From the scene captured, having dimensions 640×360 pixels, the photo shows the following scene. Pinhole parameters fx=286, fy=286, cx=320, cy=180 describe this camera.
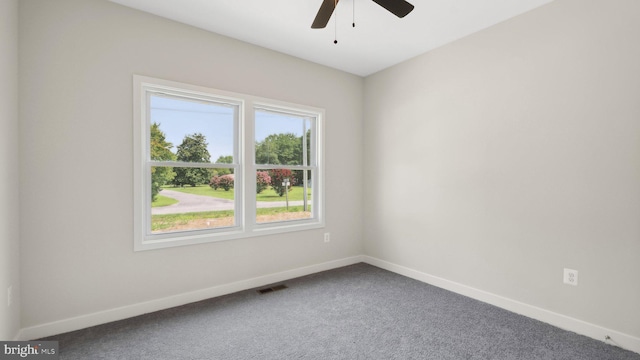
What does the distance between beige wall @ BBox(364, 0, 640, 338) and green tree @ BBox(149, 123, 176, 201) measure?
2716mm

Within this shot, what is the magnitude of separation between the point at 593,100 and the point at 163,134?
372 cm

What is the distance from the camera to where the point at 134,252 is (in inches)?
101

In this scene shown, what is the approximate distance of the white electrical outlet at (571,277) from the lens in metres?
2.32

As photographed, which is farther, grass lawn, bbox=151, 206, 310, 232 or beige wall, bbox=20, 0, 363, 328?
grass lawn, bbox=151, 206, 310, 232

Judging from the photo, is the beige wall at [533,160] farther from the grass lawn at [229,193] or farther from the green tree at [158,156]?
the green tree at [158,156]

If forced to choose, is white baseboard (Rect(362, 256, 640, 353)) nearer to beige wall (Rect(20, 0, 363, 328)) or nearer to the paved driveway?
beige wall (Rect(20, 0, 363, 328))

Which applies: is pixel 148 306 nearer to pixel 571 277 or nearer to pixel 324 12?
pixel 324 12

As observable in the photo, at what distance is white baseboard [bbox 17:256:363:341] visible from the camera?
221cm

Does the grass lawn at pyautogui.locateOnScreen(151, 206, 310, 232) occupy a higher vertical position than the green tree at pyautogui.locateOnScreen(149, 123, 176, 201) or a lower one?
lower

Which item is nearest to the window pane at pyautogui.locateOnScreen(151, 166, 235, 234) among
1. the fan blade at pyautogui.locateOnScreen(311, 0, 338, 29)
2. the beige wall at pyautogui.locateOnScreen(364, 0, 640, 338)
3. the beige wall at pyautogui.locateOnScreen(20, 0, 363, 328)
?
the beige wall at pyautogui.locateOnScreen(20, 0, 363, 328)

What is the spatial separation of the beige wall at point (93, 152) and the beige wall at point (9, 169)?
0.26 feet

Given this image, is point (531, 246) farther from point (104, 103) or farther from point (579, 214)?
point (104, 103)

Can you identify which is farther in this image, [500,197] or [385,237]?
[385,237]

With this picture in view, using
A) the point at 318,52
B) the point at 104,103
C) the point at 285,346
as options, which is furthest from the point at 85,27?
the point at 285,346
